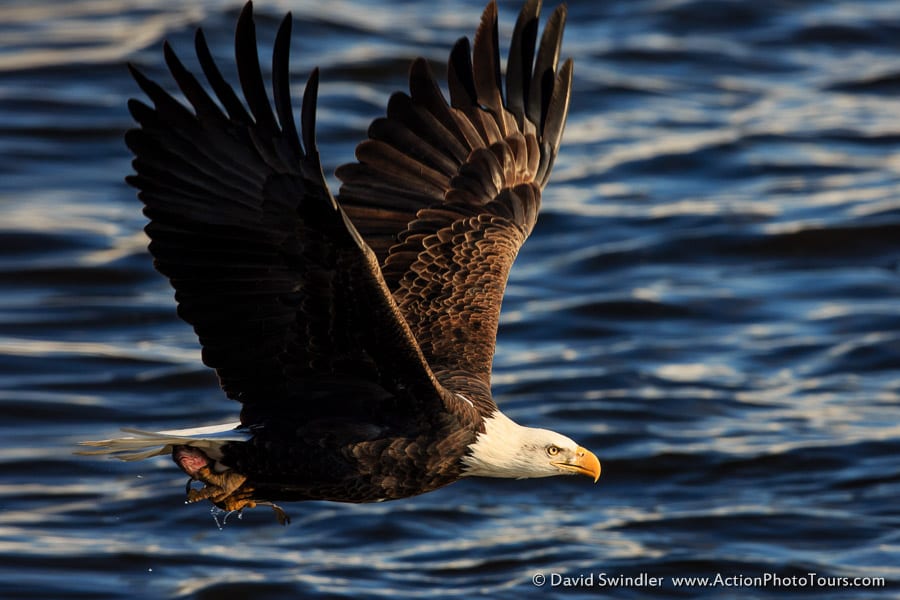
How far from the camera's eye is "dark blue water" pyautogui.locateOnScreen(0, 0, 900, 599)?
9.43 metres

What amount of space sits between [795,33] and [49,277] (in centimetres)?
861

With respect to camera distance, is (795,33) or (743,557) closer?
(743,557)

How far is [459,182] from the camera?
24.8 ft

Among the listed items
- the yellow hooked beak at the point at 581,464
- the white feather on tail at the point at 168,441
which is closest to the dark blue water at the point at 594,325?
the yellow hooked beak at the point at 581,464

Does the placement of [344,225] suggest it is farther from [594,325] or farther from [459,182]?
[594,325]

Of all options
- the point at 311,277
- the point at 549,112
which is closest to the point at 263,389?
the point at 311,277

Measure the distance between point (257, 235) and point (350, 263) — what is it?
38 centimetres

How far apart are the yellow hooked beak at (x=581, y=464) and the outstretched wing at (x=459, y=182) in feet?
1.67

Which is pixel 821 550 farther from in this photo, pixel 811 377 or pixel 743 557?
pixel 811 377

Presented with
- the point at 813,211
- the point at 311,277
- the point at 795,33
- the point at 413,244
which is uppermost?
the point at 795,33

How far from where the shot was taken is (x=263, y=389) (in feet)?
20.5

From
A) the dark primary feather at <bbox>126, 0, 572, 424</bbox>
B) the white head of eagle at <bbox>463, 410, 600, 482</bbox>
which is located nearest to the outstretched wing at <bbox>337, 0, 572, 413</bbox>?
the dark primary feather at <bbox>126, 0, 572, 424</bbox>

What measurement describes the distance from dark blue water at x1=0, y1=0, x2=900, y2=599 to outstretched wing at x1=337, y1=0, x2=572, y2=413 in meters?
2.36

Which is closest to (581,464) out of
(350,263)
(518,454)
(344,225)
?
(518,454)
